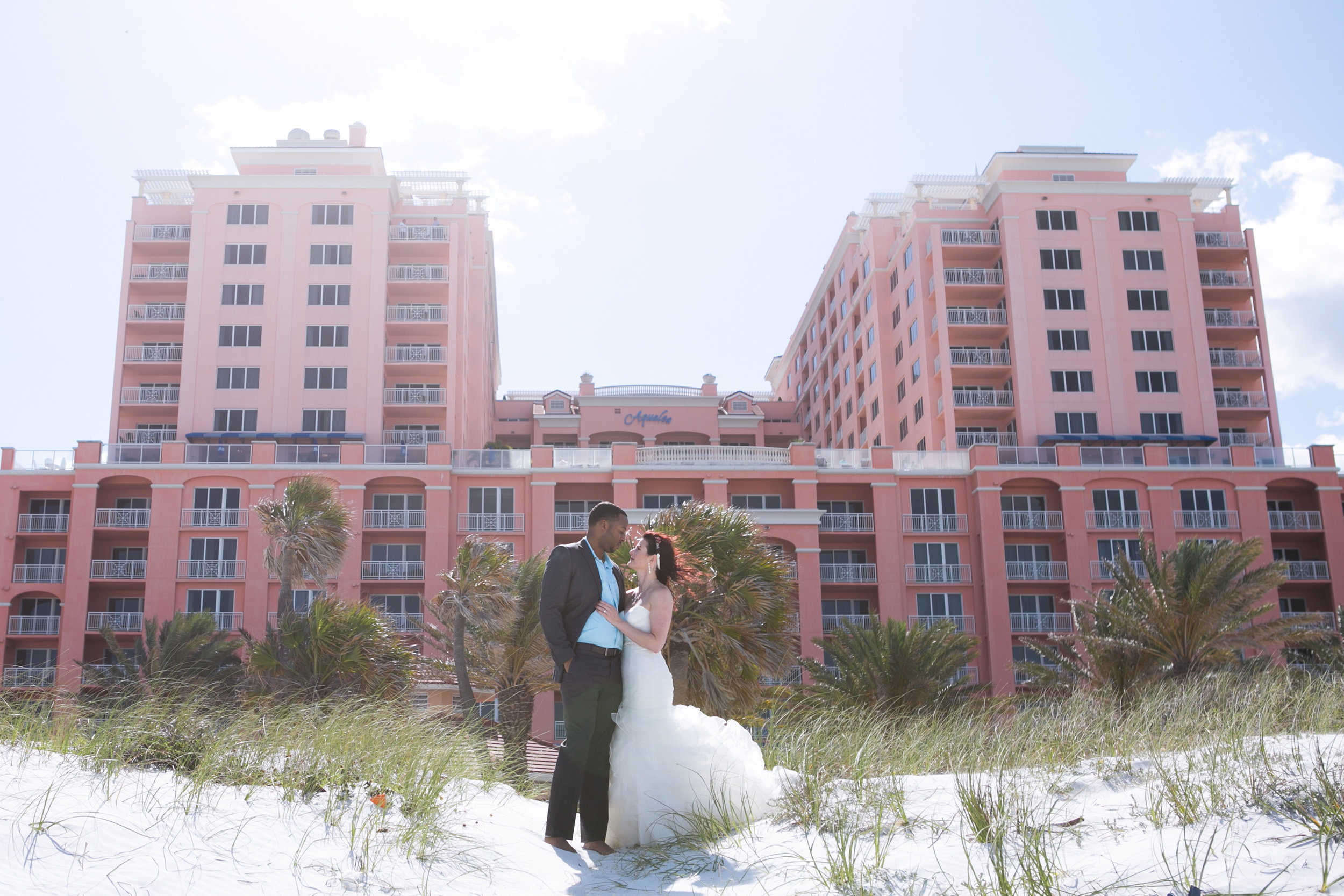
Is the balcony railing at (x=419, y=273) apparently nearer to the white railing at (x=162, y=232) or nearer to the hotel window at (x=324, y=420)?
the hotel window at (x=324, y=420)

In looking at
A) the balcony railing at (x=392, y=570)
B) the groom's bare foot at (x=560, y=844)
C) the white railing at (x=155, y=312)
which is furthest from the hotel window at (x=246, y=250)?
the groom's bare foot at (x=560, y=844)

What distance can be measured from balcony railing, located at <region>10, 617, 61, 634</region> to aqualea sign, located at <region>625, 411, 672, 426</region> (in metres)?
30.8

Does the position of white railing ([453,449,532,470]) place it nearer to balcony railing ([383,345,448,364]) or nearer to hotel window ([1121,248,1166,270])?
balcony railing ([383,345,448,364])

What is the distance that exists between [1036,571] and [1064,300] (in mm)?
15047

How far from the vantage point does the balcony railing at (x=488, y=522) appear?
148 ft

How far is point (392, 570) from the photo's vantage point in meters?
44.3

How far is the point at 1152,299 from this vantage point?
5400 centimetres

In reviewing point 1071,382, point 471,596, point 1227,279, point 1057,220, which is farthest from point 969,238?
point 471,596

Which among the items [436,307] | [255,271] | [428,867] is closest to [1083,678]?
[428,867]

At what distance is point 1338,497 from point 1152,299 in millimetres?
12502

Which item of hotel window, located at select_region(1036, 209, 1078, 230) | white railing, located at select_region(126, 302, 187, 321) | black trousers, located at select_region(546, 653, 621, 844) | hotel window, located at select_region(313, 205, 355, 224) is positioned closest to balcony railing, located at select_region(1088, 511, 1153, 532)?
hotel window, located at select_region(1036, 209, 1078, 230)

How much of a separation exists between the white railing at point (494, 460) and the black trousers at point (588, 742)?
38.7 m

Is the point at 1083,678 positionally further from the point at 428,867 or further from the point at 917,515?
the point at 428,867

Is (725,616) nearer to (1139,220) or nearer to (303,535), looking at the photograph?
(303,535)
